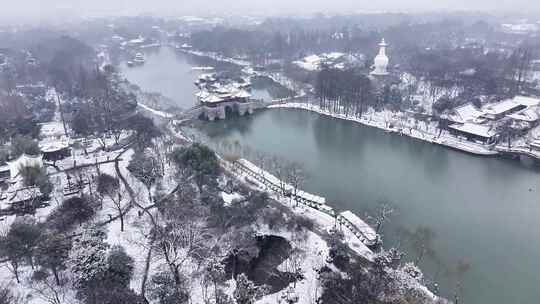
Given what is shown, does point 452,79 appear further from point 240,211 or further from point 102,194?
point 102,194

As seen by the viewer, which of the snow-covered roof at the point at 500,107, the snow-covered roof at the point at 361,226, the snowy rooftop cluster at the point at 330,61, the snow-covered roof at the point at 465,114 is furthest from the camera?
the snowy rooftop cluster at the point at 330,61

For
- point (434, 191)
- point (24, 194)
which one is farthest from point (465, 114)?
point (24, 194)

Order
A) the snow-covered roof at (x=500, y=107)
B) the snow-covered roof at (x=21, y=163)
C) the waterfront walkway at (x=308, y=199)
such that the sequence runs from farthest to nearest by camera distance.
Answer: the snow-covered roof at (x=500, y=107) < the snow-covered roof at (x=21, y=163) < the waterfront walkway at (x=308, y=199)

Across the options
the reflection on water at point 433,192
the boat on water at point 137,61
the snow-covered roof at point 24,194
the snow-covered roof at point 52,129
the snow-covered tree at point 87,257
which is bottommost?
the reflection on water at point 433,192

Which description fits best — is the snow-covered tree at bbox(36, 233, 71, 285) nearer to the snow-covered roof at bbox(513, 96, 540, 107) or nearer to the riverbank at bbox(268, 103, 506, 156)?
the riverbank at bbox(268, 103, 506, 156)

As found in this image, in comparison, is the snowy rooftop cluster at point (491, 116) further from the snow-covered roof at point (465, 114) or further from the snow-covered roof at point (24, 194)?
the snow-covered roof at point (24, 194)

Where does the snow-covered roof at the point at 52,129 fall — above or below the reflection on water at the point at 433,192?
above

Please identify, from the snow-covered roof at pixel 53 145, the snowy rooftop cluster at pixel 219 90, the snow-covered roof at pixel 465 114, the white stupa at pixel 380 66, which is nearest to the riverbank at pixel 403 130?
the snow-covered roof at pixel 465 114

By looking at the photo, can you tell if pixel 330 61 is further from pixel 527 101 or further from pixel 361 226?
pixel 361 226

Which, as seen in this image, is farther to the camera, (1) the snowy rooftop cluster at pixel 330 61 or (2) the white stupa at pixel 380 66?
(1) the snowy rooftop cluster at pixel 330 61
